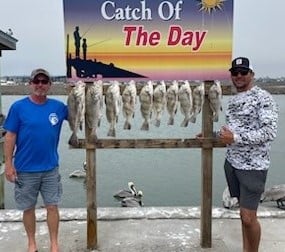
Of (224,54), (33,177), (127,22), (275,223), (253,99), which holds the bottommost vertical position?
(275,223)

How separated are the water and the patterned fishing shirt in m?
7.48

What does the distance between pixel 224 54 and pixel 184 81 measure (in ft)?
1.52

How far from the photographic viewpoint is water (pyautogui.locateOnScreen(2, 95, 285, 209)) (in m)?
13.1

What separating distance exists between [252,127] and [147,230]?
1.88 metres

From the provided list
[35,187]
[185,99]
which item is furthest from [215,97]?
[35,187]

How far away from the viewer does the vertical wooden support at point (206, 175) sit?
423cm

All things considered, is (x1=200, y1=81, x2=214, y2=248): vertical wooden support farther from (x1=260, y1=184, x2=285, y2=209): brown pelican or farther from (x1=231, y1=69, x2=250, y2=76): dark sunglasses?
(x1=260, y1=184, x2=285, y2=209): brown pelican

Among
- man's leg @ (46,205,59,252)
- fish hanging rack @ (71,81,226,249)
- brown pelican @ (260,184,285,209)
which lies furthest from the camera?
brown pelican @ (260,184,285,209)

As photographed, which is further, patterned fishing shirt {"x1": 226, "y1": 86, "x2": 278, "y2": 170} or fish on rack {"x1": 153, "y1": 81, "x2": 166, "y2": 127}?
fish on rack {"x1": 153, "y1": 81, "x2": 166, "y2": 127}

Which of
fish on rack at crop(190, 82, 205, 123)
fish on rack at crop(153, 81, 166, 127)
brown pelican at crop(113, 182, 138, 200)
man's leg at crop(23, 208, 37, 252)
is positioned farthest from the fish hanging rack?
brown pelican at crop(113, 182, 138, 200)

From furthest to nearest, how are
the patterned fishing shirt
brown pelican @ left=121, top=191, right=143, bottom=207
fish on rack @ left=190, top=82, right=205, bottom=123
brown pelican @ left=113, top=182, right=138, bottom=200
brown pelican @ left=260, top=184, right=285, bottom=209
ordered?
1. brown pelican @ left=113, top=182, right=138, bottom=200
2. brown pelican @ left=121, top=191, right=143, bottom=207
3. brown pelican @ left=260, top=184, right=285, bottom=209
4. fish on rack @ left=190, top=82, right=205, bottom=123
5. the patterned fishing shirt

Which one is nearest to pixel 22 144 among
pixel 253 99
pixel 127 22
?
pixel 127 22

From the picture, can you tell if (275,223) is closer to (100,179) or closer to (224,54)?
(224,54)

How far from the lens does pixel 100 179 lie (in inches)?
603
